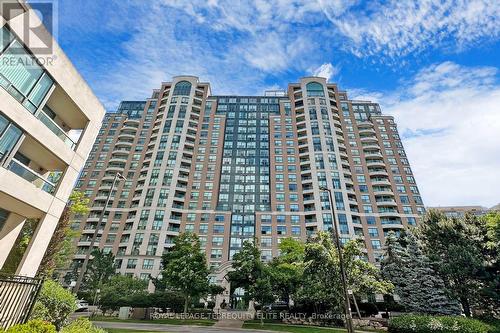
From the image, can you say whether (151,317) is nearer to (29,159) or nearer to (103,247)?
(29,159)

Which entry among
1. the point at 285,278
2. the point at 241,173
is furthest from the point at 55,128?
the point at 241,173

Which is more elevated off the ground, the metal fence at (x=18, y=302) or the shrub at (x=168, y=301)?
the shrub at (x=168, y=301)

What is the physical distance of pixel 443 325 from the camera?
762 inches

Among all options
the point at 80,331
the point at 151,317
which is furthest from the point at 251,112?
the point at 80,331

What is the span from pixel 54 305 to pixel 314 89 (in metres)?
85.4

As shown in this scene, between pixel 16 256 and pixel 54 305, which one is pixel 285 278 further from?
pixel 16 256

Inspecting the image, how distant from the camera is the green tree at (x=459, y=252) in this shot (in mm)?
24188

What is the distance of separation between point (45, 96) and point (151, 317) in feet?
96.9

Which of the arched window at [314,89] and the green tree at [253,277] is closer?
the green tree at [253,277]
